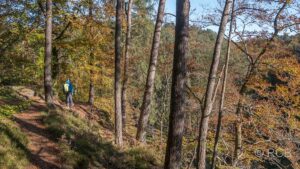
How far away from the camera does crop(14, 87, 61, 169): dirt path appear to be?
7.78 meters

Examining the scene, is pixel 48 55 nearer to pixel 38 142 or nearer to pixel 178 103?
pixel 38 142

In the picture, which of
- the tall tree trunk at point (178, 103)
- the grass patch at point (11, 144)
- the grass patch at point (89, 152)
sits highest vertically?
the tall tree trunk at point (178, 103)

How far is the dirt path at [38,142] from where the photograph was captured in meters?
7.78

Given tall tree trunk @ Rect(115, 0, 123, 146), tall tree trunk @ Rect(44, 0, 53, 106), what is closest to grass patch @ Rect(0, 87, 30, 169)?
tall tree trunk @ Rect(115, 0, 123, 146)

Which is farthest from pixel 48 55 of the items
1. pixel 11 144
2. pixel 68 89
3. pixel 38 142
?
pixel 11 144

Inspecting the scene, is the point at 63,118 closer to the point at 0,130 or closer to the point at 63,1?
the point at 0,130

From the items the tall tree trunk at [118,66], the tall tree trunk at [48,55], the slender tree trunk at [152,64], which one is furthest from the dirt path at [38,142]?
the slender tree trunk at [152,64]

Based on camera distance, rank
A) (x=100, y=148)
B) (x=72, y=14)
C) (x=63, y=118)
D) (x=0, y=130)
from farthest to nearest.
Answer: (x=72, y=14) < (x=63, y=118) < (x=100, y=148) < (x=0, y=130)

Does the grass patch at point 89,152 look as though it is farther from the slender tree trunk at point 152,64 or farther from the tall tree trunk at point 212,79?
the slender tree trunk at point 152,64

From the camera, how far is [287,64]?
14688 millimetres

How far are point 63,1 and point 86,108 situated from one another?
22.7ft

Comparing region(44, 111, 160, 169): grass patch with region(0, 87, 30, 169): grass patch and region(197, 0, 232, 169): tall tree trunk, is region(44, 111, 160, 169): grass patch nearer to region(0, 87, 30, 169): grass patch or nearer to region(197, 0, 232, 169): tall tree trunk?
region(0, 87, 30, 169): grass patch

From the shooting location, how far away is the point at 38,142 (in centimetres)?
877

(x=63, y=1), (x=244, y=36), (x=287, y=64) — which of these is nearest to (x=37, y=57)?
(x=63, y=1)
